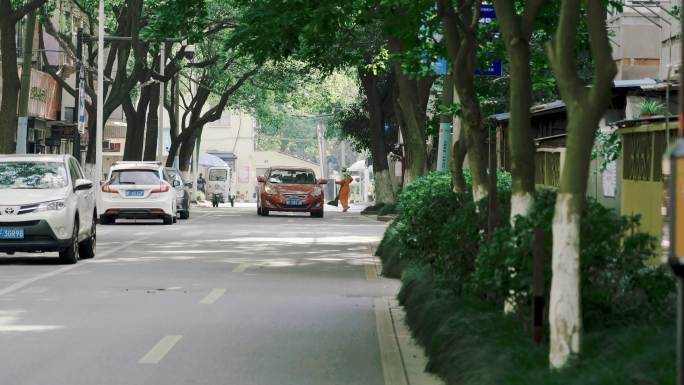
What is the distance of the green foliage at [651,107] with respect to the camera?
734 inches

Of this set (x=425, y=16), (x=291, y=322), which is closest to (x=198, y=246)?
(x=425, y=16)

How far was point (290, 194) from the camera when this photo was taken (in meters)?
48.1

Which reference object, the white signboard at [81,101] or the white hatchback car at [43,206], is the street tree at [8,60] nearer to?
the white hatchback car at [43,206]

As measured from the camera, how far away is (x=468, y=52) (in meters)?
15.5

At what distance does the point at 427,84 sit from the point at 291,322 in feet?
84.0

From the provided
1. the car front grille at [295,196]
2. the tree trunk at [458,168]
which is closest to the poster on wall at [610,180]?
the tree trunk at [458,168]

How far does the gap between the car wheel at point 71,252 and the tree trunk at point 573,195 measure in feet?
47.9

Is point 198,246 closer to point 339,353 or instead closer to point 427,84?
point 427,84

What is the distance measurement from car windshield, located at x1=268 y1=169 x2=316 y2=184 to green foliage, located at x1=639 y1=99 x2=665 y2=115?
2931 centimetres

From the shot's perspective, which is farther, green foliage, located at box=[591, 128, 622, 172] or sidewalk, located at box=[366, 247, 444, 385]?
green foliage, located at box=[591, 128, 622, 172]

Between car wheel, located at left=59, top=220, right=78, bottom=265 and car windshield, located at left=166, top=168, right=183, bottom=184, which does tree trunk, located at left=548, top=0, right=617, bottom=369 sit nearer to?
car wheel, located at left=59, top=220, right=78, bottom=265

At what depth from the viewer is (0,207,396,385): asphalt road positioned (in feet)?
35.6

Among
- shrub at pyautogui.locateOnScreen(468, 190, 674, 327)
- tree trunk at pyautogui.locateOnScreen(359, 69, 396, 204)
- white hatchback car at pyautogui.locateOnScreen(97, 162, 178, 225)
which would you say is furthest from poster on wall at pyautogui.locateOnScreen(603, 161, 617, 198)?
tree trunk at pyautogui.locateOnScreen(359, 69, 396, 204)

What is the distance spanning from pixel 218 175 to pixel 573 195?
306 feet
